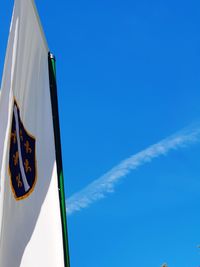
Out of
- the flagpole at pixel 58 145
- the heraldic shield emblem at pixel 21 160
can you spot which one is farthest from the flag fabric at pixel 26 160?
the flagpole at pixel 58 145

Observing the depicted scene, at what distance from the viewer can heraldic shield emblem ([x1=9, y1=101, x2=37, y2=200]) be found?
6.55m

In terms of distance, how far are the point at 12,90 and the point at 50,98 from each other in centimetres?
118

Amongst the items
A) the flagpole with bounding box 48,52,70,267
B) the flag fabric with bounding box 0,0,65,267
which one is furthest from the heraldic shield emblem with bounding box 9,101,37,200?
the flagpole with bounding box 48,52,70,267

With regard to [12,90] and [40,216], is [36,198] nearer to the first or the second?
[40,216]

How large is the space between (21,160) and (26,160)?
11cm

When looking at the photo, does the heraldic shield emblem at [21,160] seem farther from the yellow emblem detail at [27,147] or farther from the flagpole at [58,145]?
the flagpole at [58,145]

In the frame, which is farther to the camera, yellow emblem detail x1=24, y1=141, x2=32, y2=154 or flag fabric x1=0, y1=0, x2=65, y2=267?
yellow emblem detail x1=24, y1=141, x2=32, y2=154

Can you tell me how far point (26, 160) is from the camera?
269 inches

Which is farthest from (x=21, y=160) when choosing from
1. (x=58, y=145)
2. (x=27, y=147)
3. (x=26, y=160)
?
(x=58, y=145)

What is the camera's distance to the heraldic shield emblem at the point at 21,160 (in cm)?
655

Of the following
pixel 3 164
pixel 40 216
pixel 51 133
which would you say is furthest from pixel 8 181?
pixel 51 133

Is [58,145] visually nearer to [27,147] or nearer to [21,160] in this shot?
[27,147]

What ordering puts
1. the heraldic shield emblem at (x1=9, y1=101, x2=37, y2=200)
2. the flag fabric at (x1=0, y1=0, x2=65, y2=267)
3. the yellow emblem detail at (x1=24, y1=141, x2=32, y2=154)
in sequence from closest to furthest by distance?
the flag fabric at (x1=0, y1=0, x2=65, y2=267)
the heraldic shield emblem at (x1=9, y1=101, x2=37, y2=200)
the yellow emblem detail at (x1=24, y1=141, x2=32, y2=154)

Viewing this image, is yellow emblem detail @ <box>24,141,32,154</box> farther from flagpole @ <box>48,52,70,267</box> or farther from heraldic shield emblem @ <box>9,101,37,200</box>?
flagpole @ <box>48,52,70,267</box>
